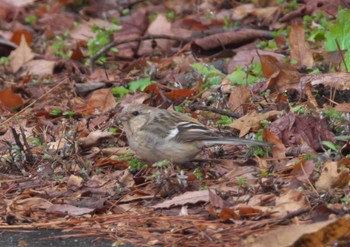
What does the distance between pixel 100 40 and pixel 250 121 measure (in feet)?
11.6

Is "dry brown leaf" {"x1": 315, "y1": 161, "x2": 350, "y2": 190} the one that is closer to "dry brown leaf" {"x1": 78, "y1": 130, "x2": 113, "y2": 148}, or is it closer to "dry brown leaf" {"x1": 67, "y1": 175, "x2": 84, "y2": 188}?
"dry brown leaf" {"x1": 67, "y1": 175, "x2": 84, "y2": 188}

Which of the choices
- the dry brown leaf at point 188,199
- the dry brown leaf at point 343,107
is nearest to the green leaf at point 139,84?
the dry brown leaf at point 343,107

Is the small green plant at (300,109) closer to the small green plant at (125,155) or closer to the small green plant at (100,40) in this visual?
the small green plant at (125,155)

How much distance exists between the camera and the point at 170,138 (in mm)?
6270

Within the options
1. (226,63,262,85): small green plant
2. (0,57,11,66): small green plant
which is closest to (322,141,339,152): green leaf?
(226,63,262,85): small green plant

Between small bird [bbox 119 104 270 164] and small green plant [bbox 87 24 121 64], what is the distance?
3148mm

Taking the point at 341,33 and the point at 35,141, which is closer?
the point at 35,141

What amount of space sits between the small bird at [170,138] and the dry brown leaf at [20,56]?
11.4 feet

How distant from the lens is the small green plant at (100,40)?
9672mm

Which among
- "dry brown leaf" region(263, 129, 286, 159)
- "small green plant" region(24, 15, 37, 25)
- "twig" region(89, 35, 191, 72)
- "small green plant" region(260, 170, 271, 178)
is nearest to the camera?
"small green plant" region(260, 170, 271, 178)

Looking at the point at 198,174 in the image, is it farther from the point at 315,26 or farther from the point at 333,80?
the point at 315,26

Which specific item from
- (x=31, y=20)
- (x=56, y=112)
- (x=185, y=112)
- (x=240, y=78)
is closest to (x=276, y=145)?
(x=185, y=112)

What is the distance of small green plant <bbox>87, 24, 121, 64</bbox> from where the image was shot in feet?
31.7

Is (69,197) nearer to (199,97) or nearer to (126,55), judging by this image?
(199,97)
